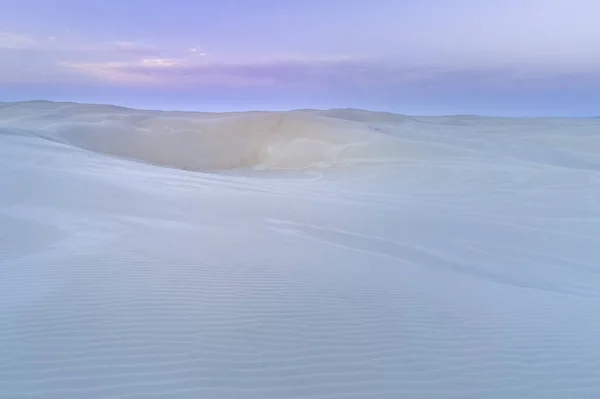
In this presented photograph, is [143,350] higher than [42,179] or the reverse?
the reverse

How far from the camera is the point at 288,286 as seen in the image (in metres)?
5.39

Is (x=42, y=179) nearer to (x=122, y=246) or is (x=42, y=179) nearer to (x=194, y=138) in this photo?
→ (x=122, y=246)

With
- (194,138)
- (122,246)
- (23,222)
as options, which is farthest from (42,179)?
(194,138)

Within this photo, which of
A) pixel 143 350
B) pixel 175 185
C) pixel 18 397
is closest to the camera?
pixel 18 397

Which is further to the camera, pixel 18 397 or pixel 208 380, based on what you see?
pixel 208 380

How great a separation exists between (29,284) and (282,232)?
138 inches

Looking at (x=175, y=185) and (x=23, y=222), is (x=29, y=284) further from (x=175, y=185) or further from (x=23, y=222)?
(x=175, y=185)

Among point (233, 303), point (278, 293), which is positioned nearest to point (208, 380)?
point (233, 303)

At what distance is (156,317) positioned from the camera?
443cm

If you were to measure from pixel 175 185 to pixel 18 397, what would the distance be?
8187 mm

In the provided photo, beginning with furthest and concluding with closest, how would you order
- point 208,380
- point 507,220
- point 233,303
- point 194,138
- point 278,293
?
1. point 194,138
2. point 507,220
3. point 278,293
4. point 233,303
5. point 208,380

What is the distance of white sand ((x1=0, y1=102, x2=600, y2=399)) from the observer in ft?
12.2

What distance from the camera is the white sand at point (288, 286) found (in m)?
3.71

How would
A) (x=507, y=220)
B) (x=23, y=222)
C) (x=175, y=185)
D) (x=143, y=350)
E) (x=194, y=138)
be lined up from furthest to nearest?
1. (x=194, y=138)
2. (x=175, y=185)
3. (x=507, y=220)
4. (x=23, y=222)
5. (x=143, y=350)
